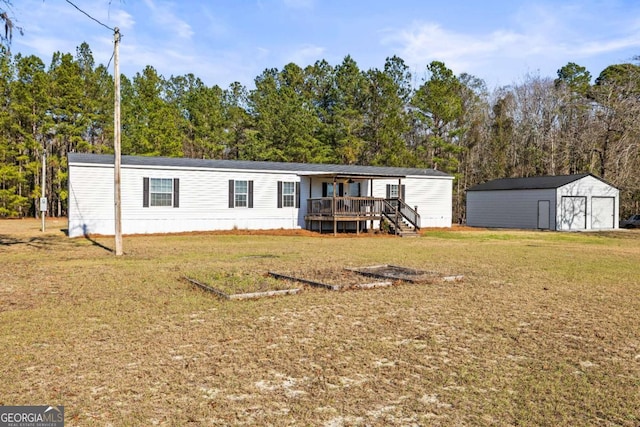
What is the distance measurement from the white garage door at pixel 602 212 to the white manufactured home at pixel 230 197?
1177cm

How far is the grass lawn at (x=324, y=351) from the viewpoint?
3.82m

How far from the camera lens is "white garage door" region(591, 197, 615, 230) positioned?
105ft

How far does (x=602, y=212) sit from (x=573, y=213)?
9.36 ft

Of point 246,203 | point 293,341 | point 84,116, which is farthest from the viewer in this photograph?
point 84,116

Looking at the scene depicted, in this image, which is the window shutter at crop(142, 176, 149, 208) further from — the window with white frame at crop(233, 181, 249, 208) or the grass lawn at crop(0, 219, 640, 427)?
the grass lawn at crop(0, 219, 640, 427)

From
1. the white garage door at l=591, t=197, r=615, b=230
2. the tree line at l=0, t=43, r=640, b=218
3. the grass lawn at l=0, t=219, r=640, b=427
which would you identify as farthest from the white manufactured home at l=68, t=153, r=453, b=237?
the tree line at l=0, t=43, r=640, b=218

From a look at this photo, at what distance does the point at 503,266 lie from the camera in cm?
1253

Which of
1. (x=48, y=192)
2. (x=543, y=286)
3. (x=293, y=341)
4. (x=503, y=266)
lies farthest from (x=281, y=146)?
(x=293, y=341)

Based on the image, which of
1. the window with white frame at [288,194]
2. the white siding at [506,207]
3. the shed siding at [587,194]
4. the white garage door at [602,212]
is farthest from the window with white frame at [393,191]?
the white garage door at [602,212]

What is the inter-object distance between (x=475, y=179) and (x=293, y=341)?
4475cm

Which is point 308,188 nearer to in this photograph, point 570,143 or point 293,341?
point 293,341

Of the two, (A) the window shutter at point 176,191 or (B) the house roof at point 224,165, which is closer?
(B) the house roof at point 224,165

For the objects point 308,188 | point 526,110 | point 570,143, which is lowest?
point 308,188

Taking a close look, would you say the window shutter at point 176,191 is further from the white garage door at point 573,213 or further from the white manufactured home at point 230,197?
the white garage door at point 573,213
